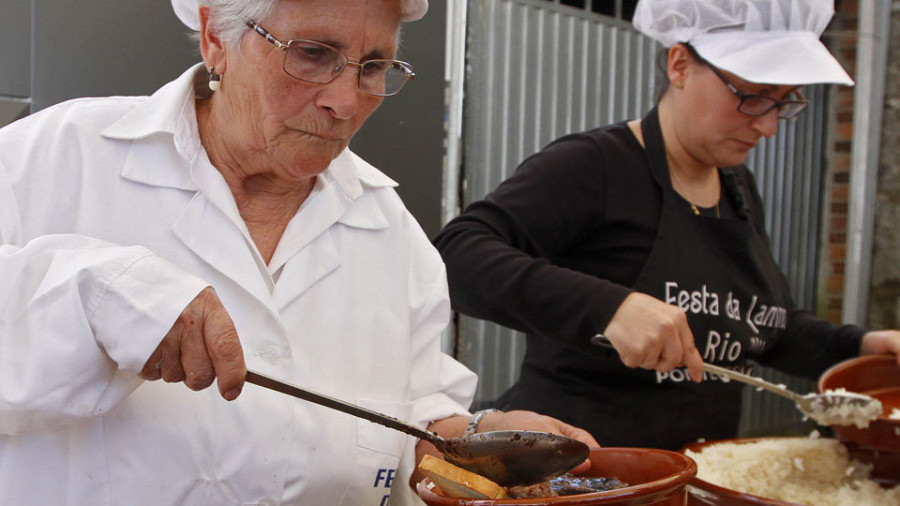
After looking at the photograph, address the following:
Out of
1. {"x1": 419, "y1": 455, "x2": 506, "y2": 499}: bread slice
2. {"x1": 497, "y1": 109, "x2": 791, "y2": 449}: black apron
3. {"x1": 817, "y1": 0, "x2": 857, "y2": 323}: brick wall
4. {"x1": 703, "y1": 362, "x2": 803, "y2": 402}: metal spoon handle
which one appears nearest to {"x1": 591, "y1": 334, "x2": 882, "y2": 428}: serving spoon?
{"x1": 703, "y1": 362, "x2": 803, "y2": 402}: metal spoon handle

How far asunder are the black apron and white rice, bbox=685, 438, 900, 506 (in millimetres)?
233

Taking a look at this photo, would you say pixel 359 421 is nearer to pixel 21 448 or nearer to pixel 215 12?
pixel 21 448

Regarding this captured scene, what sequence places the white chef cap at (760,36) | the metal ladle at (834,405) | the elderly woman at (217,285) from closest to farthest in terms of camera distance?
the elderly woman at (217,285), the metal ladle at (834,405), the white chef cap at (760,36)

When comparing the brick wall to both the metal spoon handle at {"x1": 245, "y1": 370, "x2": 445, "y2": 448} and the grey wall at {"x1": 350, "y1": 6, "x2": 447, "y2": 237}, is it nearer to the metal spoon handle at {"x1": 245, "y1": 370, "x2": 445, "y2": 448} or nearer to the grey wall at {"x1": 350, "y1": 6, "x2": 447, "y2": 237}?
the grey wall at {"x1": 350, "y1": 6, "x2": 447, "y2": 237}

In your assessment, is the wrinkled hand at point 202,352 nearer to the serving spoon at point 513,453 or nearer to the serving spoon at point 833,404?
the serving spoon at point 513,453

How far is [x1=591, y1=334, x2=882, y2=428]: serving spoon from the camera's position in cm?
153

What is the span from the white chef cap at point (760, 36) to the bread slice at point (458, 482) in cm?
113

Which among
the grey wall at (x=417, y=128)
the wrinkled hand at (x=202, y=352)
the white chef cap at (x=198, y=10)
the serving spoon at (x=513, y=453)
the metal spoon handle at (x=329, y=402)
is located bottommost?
the serving spoon at (x=513, y=453)

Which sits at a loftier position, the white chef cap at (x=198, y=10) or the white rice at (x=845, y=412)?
the white chef cap at (x=198, y=10)

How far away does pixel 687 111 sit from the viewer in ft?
6.22

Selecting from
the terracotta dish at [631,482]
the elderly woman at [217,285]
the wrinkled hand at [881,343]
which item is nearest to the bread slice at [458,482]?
the terracotta dish at [631,482]

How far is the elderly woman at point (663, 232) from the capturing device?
1771mm

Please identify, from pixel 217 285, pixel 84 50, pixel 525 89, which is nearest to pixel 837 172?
pixel 525 89

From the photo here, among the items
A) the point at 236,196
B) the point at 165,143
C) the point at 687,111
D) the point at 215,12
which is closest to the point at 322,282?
the point at 236,196
